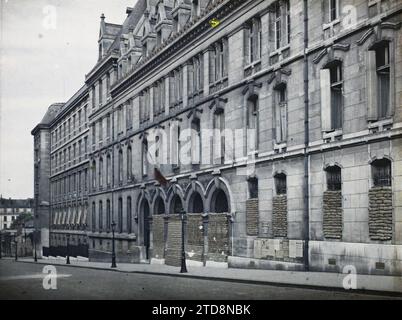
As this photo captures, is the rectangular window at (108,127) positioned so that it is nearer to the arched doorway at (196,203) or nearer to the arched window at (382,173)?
the arched doorway at (196,203)

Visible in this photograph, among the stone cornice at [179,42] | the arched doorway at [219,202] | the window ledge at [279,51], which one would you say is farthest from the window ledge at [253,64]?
the arched doorway at [219,202]

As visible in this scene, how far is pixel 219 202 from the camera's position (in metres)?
32.1

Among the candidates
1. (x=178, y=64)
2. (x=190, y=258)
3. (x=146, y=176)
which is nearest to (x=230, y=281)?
(x=190, y=258)

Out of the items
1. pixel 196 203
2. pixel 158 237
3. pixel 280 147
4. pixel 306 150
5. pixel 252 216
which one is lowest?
pixel 158 237

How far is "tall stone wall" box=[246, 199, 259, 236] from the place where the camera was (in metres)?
27.8

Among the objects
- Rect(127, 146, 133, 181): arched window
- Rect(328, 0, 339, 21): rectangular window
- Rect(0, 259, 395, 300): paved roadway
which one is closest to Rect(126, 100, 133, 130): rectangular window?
Rect(127, 146, 133, 181): arched window

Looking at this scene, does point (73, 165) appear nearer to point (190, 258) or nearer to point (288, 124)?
point (190, 258)

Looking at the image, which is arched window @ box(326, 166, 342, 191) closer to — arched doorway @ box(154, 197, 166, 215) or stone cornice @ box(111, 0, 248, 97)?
stone cornice @ box(111, 0, 248, 97)

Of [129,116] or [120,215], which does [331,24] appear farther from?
[120,215]

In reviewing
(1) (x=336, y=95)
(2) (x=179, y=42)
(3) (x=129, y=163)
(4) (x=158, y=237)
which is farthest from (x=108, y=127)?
(1) (x=336, y=95)

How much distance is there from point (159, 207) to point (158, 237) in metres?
2.20

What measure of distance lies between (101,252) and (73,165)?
14744mm

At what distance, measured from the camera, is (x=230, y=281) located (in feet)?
74.2

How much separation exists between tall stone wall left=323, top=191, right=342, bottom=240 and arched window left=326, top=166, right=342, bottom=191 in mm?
257
